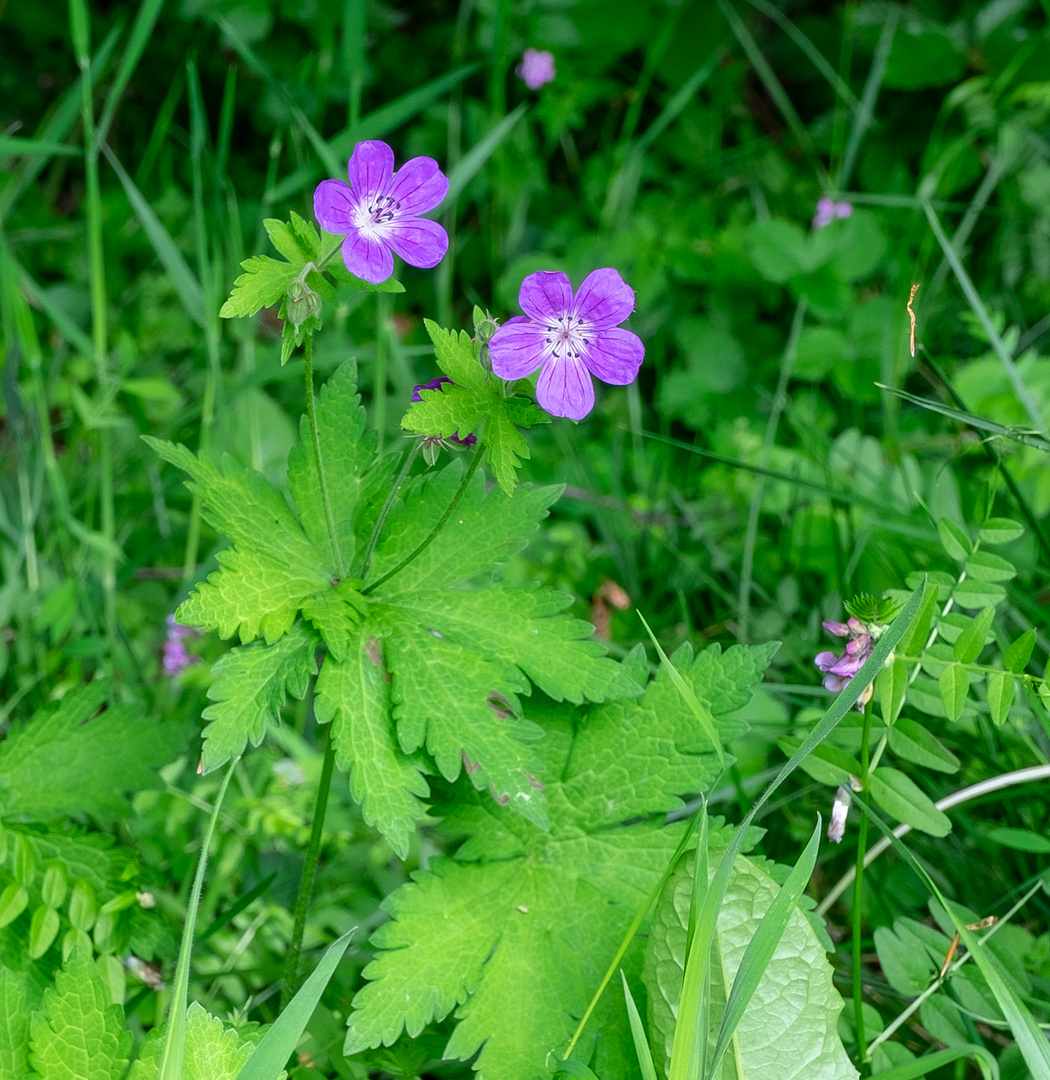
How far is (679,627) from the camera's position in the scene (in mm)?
2377

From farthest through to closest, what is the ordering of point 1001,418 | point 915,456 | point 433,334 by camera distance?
point 915,456 < point 1001,418 < point 433,334

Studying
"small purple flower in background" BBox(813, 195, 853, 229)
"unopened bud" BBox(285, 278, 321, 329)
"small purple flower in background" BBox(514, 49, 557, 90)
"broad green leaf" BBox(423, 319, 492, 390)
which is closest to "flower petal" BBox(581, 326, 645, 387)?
"broad green leaf" BBox(423, 319, 492, 390)

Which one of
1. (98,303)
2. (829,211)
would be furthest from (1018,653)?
(829,211)

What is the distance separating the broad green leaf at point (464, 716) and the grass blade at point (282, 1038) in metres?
0.28

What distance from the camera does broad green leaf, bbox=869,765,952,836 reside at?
1.38m

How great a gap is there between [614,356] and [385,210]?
36cm

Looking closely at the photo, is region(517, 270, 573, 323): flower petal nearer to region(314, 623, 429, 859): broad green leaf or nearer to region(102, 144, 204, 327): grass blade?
region(314, 623, 429, 859): broad green leaf

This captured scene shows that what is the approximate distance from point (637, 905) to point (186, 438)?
1.73 m

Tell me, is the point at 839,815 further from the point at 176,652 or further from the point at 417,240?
the point at 176,652

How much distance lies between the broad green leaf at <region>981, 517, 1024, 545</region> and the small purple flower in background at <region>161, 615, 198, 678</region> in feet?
5.40

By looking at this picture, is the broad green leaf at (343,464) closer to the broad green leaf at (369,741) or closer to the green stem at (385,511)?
the green stem at (385,511)

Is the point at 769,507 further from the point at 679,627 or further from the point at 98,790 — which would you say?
the point at 98,790

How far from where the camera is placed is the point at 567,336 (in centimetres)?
122

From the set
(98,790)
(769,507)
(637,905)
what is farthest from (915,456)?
(98,790)
